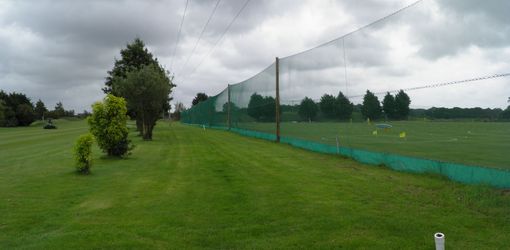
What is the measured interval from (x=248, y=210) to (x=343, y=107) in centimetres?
792

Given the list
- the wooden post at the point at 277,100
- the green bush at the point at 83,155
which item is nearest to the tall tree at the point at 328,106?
the wooden post at the point at 277,100

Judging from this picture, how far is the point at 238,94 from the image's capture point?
31.5 meters

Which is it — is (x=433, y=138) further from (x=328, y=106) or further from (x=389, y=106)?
(x=389, y=106)

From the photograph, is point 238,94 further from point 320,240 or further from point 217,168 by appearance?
point 320,240

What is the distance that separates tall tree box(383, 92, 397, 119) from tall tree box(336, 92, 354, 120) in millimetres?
1625

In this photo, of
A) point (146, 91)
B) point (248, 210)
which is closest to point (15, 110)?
point (146, 91)

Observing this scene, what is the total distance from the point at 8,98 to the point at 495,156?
283 ft

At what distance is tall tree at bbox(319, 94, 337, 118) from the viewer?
1397 centimetres

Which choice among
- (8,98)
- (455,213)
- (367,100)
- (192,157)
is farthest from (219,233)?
(8,98)

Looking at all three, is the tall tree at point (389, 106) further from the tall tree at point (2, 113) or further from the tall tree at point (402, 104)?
the tall tree at point (2, 113)

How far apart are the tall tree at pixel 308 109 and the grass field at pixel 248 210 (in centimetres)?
566

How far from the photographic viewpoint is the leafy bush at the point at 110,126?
1384 cm

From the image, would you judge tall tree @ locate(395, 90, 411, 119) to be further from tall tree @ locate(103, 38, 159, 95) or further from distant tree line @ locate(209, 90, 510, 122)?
tall tree @ locate(103, 38, 159, 95)

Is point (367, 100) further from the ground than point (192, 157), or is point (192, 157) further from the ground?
point (367, 100)
